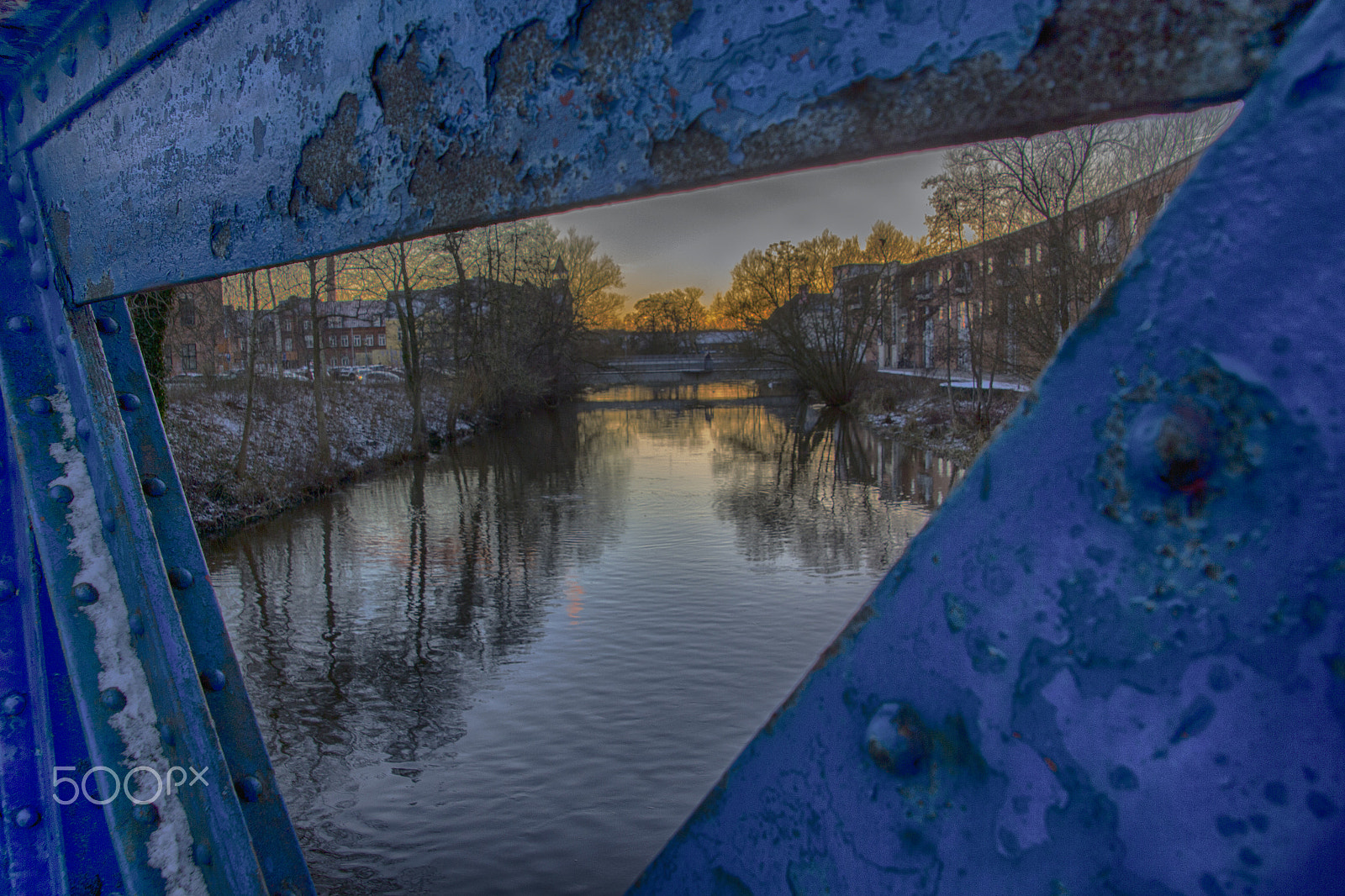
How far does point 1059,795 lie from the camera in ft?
1.97

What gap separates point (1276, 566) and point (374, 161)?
39.9 inches

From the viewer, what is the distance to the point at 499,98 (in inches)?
36.2

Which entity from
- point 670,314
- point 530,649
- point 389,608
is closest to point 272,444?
point 389,608

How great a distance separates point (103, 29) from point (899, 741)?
1.63m

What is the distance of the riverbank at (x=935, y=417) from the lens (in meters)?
20.7

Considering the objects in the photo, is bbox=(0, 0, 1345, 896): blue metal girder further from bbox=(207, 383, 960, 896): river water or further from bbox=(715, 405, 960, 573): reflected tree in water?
bbox=(715, 405, 960, 573): reflected tree in water

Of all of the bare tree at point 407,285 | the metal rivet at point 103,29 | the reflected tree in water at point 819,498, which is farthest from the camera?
the bare tree at point 407,285

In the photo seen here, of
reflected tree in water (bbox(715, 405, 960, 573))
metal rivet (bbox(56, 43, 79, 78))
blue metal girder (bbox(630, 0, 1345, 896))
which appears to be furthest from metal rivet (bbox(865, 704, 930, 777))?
reflected tree in water (bbox(715, 405, 960, 573))

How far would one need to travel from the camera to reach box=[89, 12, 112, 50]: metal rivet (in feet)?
4.47

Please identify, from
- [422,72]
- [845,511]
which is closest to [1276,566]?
[422,72]

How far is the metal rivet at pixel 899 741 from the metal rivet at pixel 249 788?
1.18 m

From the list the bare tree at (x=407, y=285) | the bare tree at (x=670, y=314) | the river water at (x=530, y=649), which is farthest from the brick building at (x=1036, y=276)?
the bare tree at (x=670, y=314)
